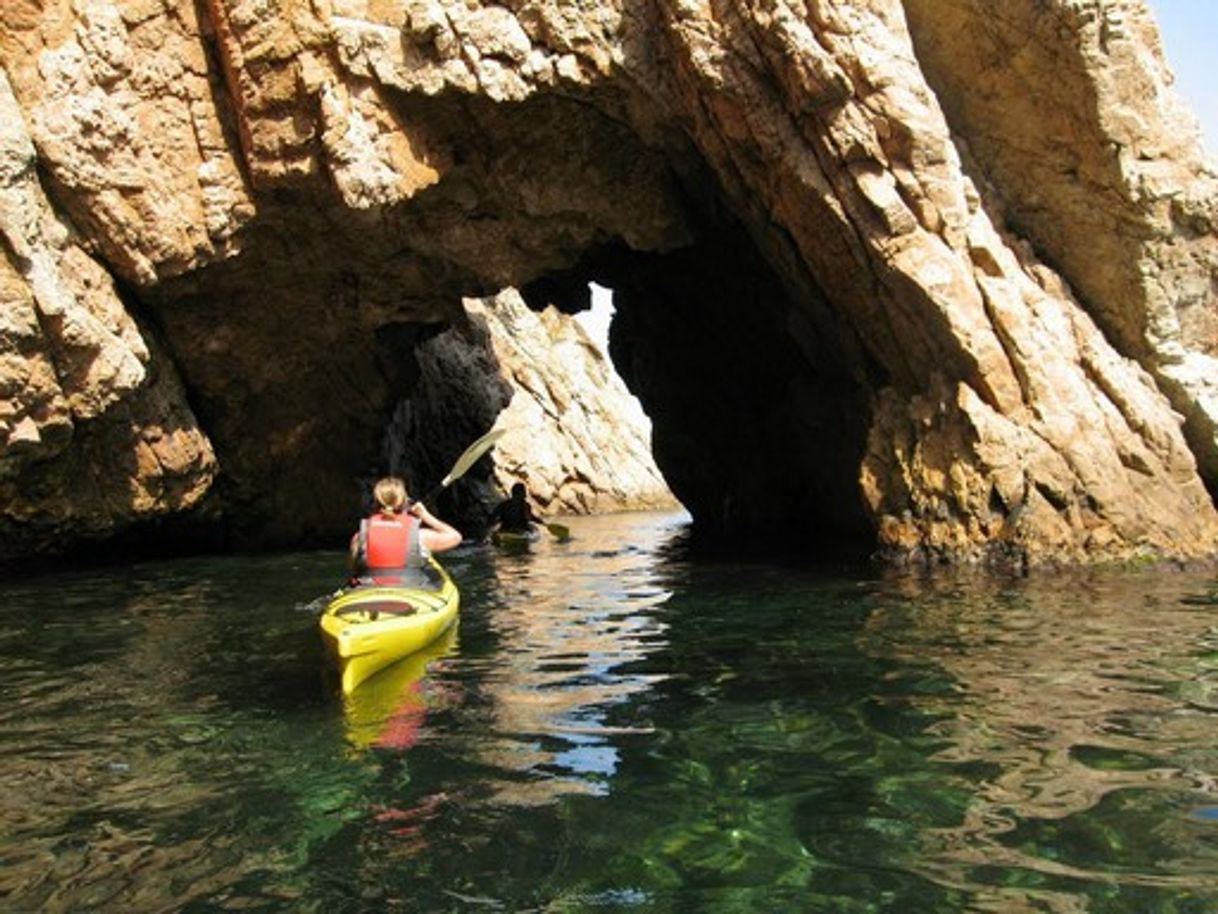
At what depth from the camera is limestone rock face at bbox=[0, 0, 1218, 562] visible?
14.5 meters

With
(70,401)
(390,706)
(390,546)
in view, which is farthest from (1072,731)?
(70,401)

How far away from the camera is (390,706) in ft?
24.9

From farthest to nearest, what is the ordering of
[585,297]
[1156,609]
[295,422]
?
[585,297] < [295,422] < [1156,609]

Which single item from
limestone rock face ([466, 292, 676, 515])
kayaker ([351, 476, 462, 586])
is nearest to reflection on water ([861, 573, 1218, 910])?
kayaker ([351, 476, 462, 586])

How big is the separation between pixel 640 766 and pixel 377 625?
3.25 m

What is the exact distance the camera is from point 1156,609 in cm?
1080

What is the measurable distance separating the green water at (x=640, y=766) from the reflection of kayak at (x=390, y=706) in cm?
3

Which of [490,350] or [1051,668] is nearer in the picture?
[1051,668]

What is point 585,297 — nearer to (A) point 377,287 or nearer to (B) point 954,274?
(A) point 377,287

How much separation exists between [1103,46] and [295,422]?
15.4 meters

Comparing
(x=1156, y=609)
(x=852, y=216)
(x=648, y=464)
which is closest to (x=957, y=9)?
(x=852, y=216)

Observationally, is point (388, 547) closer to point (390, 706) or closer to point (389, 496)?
point (389, 496)

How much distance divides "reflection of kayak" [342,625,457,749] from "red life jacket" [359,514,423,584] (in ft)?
2.63

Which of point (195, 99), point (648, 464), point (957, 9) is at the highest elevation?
point (957, 9)
